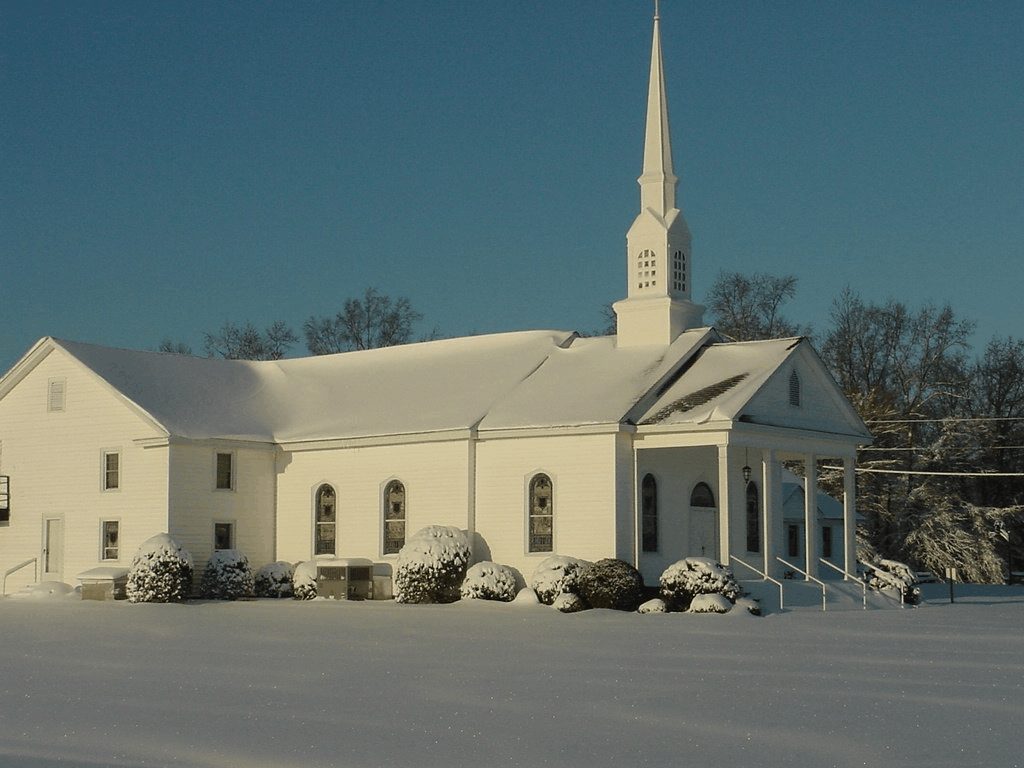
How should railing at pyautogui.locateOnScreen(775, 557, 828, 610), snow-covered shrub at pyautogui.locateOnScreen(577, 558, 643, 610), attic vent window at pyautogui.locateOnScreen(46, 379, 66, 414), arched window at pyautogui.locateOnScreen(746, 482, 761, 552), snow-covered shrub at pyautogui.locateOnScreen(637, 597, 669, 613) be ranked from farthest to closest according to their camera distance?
attic vent window at pyautogui.locateOnScreen(46, 379, 66, 414) < arched window at pyautogui.locateOnScreen(746, 482, 761, 552) < railing at pyautogui.locateOnScreen(775, 557, 828, 610) < snow-covered shrub at pyautogui.locateOnScreen(577, 558, 643, 610) < snow-covered shrub at pyautogui.locateOnScreen(637, 597, 669, 613)

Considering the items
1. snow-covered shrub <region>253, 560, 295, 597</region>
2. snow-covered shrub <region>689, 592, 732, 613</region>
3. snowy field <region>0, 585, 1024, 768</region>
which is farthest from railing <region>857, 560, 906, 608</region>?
snow-covered shrub <region>253, 560, 295, 597</region>

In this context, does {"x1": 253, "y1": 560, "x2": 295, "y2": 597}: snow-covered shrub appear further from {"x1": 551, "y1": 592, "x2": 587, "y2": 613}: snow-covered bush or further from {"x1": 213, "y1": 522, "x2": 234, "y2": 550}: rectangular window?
{"x1": 551, "y1": 592, "x2": 587, "y2": 613}: snow-covered bush

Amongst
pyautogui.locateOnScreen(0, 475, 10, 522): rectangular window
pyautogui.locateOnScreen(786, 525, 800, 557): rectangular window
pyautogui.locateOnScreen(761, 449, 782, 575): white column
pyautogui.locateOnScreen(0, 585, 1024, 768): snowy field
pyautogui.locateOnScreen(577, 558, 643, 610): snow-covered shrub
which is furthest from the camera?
pyautogui.locateOnScreen(786, 525, 800, 557): rectangular window

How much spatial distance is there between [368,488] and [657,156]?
1214 cm

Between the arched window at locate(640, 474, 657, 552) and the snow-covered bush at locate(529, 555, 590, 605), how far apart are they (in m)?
2.87

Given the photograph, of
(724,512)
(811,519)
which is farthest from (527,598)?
(811,519)

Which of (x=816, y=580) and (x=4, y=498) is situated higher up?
(x=4, y=498)

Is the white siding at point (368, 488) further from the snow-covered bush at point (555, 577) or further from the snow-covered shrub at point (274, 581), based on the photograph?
the snow-covered bush at point (555, 577)

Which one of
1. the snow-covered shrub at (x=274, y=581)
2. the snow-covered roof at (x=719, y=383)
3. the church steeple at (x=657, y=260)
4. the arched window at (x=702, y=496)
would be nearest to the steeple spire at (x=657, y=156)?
the church steeple at (x=657, y=260)

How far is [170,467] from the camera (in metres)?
38.8

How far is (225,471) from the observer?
40469 millimetres

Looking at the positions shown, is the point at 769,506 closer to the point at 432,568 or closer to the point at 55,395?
the point at 432,568

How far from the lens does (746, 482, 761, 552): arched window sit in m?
37.7

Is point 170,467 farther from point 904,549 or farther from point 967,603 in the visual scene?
point 904,549
